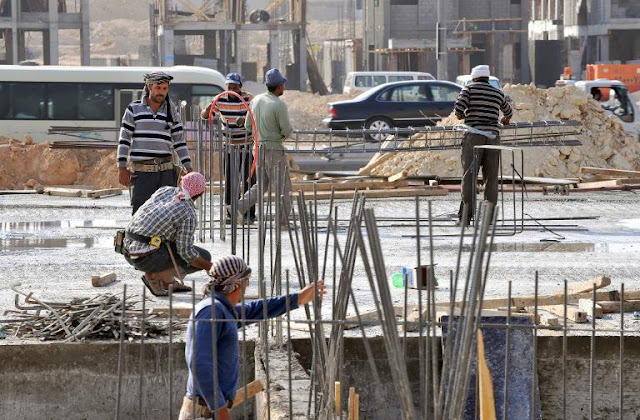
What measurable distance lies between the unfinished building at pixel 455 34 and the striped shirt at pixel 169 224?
146 ft

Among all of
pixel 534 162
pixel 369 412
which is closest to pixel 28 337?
pixel 369 412

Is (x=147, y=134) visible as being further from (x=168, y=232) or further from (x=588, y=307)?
(x=588, y=307)

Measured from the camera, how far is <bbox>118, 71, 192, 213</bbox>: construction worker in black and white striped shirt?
400 inches

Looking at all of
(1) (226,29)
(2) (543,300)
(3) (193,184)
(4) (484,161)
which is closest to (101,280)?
(3) (193,184)

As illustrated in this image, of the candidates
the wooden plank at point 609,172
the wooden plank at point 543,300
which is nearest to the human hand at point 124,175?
the wooden plank at point 543,300

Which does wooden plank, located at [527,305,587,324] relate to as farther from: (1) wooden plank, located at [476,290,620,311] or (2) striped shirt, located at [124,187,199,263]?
(2) striped shirt, located at [124,187,199,263]

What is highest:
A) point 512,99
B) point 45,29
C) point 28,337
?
point 45,29

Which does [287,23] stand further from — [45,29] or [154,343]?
[154,343]

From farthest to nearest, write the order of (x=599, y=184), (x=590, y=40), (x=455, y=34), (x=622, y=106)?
(x=590, y=40) < (x=455, y=34) < (x=622, y=106) < (x=599, y=184)

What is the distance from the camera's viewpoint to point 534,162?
1930 centimetres

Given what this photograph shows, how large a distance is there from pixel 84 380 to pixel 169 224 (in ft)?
3.83

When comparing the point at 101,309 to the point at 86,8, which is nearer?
the point at 101,309

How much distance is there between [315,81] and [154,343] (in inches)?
1974

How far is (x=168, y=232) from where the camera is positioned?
8.49 meters
